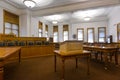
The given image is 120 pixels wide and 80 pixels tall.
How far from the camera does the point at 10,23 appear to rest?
22.1 feet

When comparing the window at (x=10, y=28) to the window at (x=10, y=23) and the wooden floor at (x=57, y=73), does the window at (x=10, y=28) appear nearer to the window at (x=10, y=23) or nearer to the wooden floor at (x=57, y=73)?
the window at (x=10, y=23)

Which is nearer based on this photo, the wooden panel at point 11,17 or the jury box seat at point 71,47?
the jury box seat at point 71,47

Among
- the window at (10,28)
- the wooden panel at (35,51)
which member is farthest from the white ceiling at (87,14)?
the wooden panel at (35,51)

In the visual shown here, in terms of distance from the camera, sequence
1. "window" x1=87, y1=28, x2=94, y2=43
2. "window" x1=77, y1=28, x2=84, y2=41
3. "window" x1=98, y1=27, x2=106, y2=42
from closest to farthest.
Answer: "window" x1=98, y1=27, x2=106, y2=42 → "window" x1=87, y1=28, x2=94, y2=43 → "window" x1=77, y1=28, x2=84, y2=41

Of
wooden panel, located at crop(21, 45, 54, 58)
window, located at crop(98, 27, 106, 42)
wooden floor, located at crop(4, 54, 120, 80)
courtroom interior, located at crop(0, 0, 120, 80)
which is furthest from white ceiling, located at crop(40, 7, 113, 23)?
Result: wooden floor, located at crop(4, 54, 120, 80)

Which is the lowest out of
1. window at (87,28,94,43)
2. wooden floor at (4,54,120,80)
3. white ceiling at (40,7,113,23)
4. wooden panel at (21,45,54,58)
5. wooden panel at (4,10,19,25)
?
wooden floor at (4,54,120,80)

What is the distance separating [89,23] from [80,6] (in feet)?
19.8

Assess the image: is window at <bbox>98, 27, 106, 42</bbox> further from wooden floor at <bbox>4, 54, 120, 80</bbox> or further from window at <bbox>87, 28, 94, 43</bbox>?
wooden floor at <bbox>4, 54, 120, 80</bbox>

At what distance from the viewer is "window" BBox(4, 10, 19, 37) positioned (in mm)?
6336

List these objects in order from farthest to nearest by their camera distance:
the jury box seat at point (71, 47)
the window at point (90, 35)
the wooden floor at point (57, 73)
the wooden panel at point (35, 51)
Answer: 1. the window at point (90, 35)
2. the wooden panel at point (35, 51)
3. the wooden floor at point (57, 73)
4. the jury box seat at point (71, 47)

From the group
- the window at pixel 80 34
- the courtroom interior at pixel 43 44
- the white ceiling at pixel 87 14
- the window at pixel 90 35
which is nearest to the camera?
the courtroom interior at pixel 43 44

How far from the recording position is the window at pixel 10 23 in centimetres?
634

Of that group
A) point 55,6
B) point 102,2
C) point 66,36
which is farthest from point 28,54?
point 66,36

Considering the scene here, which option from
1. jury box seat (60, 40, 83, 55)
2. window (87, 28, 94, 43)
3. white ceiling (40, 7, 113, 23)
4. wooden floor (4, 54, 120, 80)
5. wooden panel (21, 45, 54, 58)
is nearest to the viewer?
jury box seat (60, 40, 83, 55)
